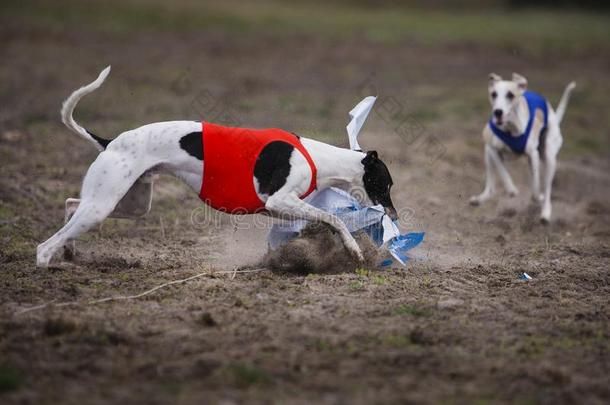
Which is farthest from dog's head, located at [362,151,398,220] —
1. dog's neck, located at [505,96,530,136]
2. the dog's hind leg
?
dog's neck, located at [505,96,530,136]

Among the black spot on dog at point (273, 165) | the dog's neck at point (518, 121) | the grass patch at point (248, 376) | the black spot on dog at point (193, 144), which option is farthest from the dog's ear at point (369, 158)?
the dog's neck at point (518, 121)

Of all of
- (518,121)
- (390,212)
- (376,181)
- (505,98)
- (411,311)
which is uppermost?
(505,98)

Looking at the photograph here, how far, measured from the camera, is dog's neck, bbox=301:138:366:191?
6986 millimetres

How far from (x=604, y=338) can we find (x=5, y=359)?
3799 mm

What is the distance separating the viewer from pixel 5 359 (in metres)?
4.84

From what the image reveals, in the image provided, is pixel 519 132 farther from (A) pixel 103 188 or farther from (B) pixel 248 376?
(B) pixel 248 376

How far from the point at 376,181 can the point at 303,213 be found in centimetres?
73

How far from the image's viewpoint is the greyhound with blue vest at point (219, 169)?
6578mm

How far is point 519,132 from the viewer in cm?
1020

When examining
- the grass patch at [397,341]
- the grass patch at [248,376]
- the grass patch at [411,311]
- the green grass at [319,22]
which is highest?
the green grass at [319,22]

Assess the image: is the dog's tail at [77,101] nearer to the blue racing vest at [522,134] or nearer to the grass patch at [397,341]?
the grass patch at [397,341]

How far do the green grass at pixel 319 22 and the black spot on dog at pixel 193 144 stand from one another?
65.4ft

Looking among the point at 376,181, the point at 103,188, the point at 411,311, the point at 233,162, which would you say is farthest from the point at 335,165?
the point at 103,188

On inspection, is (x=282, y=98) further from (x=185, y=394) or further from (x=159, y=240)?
(x=185, y=394)
